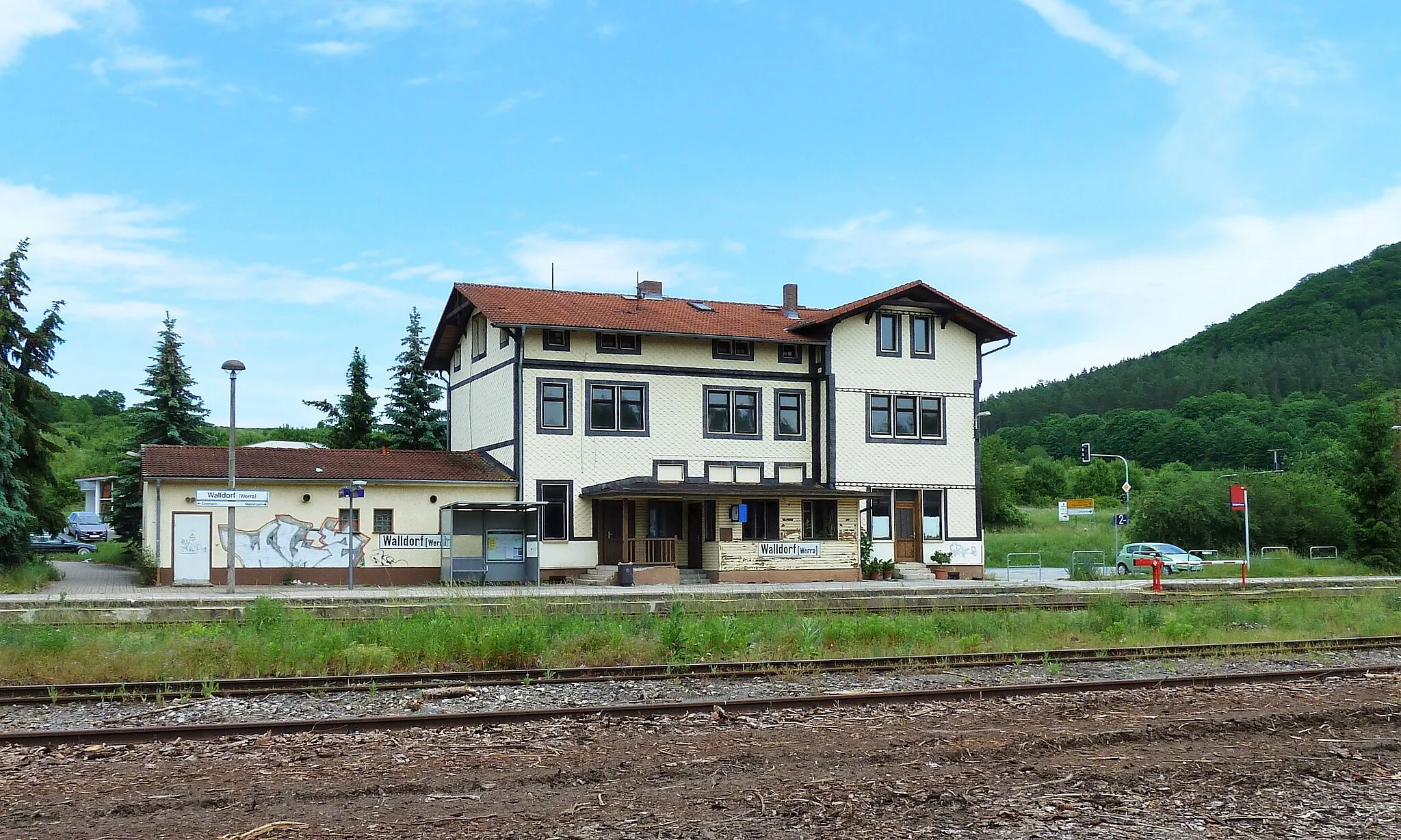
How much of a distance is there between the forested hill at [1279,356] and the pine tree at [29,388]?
9767cm

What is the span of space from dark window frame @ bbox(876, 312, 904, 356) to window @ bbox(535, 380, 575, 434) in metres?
9.26

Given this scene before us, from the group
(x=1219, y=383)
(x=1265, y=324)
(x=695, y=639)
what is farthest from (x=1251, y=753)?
(x=1265, y=324)

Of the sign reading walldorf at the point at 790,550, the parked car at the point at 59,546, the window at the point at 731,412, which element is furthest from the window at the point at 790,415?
the parked car at the point at 59,546

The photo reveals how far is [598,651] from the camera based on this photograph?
15305 mm

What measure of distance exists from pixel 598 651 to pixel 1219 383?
114713mm

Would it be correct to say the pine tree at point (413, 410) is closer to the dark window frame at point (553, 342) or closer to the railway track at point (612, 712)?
the dark window frame at point (553, 342)

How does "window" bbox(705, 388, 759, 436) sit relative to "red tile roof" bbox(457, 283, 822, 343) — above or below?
below

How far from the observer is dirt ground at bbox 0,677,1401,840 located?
726 centimetres

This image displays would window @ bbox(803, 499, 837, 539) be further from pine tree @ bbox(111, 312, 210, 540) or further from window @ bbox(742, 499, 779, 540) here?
pine tree @ bbox(111, 312, 210, 540)

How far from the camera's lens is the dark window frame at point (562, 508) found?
32469mm

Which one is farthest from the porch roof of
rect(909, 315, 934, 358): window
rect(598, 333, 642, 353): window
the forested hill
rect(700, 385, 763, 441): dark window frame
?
the forested hill

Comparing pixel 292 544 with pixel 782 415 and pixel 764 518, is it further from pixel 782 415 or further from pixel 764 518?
pixel 782 415

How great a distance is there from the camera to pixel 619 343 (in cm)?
3384

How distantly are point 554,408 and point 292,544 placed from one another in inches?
298
